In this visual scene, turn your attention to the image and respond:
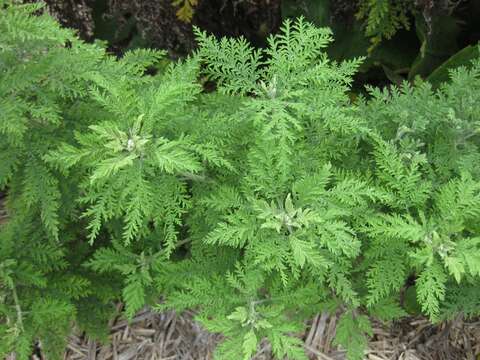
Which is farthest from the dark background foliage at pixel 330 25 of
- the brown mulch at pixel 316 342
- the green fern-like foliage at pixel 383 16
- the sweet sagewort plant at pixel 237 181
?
the brown mulch at pixel 316 342

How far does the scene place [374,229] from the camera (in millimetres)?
1331

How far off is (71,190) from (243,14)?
59.6 inches

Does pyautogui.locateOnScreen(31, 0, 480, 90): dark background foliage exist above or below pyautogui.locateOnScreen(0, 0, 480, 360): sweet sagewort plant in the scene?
above

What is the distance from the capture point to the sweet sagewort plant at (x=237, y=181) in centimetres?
123

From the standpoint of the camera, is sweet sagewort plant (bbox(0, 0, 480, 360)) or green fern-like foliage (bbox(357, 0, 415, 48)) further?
green fern-like foliage (bbox(357, 0, 415, 48))

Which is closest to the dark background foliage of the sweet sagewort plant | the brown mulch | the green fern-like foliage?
the green fern-like foliage

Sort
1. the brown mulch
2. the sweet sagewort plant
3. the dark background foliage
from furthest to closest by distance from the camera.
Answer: the dark background foliage, the brown mulch, the sweet sagewort plant

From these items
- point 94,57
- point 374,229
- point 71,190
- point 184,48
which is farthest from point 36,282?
point 184,48

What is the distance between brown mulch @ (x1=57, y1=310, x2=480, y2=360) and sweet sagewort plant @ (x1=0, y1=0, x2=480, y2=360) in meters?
0.31

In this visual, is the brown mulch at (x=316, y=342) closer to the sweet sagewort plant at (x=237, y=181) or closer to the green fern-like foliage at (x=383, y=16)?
the sweet sagewort plant at (x=237, y=181)

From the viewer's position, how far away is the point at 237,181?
150 centimetres

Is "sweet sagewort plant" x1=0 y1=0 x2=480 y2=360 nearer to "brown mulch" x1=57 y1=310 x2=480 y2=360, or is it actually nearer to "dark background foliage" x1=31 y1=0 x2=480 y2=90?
"brown mulch" x1=57 y1=310 x2=480 y2=360

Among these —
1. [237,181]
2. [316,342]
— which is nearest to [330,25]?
[237,181]

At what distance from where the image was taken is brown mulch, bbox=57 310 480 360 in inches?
79.3
